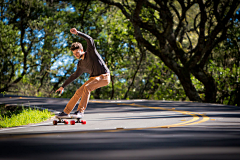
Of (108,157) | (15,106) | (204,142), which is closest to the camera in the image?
(108,157)

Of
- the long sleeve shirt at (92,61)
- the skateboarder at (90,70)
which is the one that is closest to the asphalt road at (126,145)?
the skateboarder at (90,70)

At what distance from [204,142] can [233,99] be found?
1658 cm

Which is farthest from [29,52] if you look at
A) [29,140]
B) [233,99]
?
[29,140]

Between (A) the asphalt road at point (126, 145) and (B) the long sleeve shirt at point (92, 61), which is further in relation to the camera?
(B) the long sleeve shirt at point (92, 61)

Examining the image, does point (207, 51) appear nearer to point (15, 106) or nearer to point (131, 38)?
point (131, 38)

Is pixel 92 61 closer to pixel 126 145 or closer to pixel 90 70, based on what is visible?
pixel 90 70

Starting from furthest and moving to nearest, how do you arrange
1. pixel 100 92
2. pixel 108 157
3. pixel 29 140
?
pixel 100 92
pixel 29 140
pixel 108 157

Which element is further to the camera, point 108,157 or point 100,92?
point 100,92

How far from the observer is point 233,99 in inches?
803

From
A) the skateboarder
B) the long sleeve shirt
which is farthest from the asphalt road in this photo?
the long sleeve shirt

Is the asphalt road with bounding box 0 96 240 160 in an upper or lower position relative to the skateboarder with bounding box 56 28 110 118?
lower

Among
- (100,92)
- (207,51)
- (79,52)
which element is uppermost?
(207,51)

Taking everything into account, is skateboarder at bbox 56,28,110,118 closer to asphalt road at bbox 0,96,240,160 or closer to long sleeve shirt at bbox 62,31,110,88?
long sleeve shirt at bbox 62,31,110,88

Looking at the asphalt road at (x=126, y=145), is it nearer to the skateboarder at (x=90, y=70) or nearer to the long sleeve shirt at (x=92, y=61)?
the skateboarder at (x=90, y=70)
